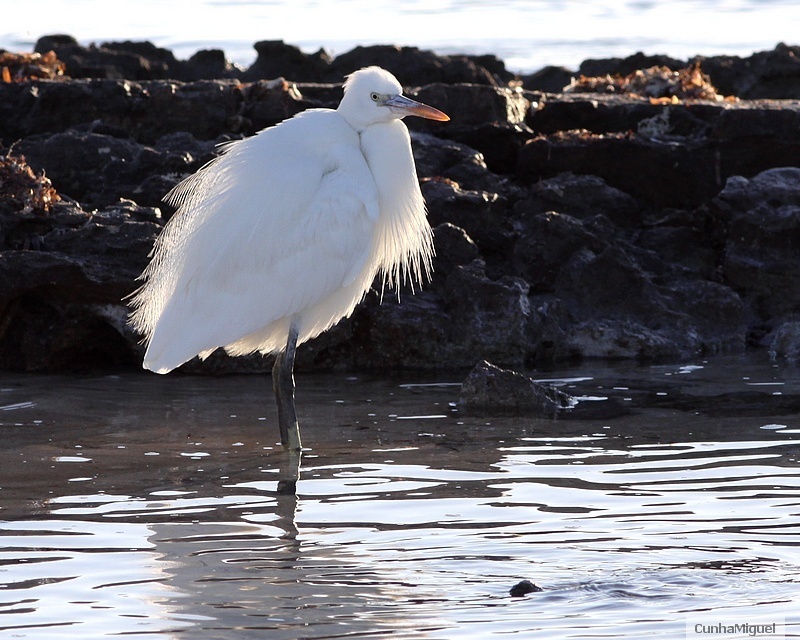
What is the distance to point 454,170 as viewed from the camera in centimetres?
1024

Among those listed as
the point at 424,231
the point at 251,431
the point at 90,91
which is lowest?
the point at 251,431

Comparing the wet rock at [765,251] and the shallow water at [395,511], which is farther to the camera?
the wet rock at [765,251]

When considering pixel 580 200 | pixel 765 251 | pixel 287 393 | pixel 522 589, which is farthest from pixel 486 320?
pixel 522 589

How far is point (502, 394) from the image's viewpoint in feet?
23.7

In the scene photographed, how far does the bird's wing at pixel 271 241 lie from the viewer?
6797mm

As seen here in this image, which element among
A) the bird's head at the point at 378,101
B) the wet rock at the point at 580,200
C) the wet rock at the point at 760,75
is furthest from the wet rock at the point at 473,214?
the wet rock at the point at 760,75

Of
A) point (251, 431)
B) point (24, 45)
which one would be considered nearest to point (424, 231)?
point (251, 431)

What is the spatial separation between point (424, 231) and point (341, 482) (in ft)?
7.35

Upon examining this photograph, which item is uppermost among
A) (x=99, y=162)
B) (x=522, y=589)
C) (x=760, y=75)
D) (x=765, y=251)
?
(x=760, y=75)

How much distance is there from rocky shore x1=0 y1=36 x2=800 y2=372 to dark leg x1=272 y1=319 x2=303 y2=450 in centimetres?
158

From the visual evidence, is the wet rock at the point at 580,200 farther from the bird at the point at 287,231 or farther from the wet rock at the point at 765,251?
the bird at the point at 287,231

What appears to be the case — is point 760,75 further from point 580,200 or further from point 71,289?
point 71,289

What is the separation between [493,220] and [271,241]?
3315 mm

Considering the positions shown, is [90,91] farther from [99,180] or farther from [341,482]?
[341,482]
